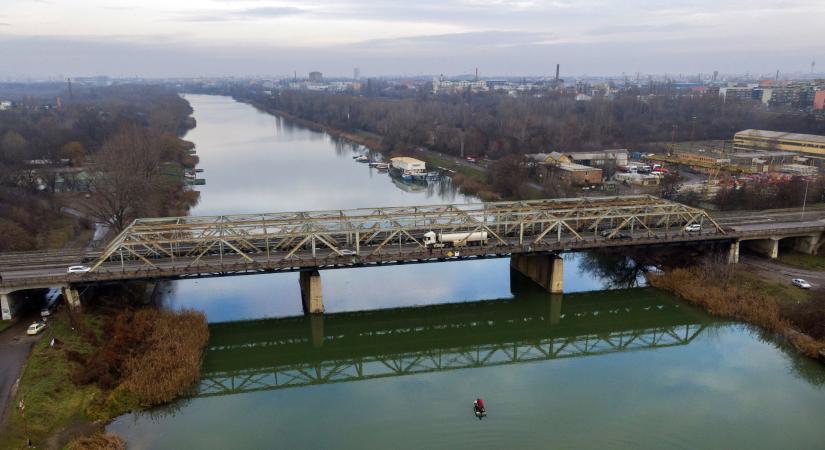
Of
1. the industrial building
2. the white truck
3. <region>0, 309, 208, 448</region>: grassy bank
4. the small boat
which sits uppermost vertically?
the white truck

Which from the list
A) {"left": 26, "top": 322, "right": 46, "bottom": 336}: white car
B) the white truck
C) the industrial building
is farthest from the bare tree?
the industrial building

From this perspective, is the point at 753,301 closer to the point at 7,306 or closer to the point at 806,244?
the point at 806,244

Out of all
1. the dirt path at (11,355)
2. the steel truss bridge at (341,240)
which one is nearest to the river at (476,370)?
the steel truss bridge at (341,240)

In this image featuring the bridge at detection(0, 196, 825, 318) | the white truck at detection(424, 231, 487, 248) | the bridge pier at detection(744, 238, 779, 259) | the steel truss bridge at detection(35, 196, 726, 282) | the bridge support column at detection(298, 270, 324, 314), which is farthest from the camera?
A: the bridge pier at detection(744, 238, 779, 259)

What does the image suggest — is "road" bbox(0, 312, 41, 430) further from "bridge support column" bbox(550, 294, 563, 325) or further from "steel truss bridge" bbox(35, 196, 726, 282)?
"bridge support column" bbox(550, 294, 563, 325)

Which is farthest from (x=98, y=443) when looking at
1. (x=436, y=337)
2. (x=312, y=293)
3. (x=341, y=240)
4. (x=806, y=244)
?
(x=806, y=244)

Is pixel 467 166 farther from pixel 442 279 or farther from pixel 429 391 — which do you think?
pixel 429 391
